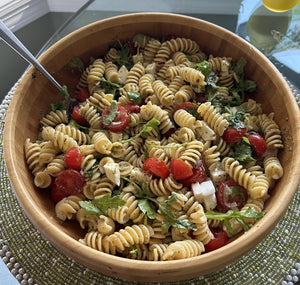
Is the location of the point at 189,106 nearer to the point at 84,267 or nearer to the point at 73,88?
the point at 73,88

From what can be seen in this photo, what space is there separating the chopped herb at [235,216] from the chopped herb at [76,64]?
113 centimetres

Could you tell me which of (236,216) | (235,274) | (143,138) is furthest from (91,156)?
(235,274)

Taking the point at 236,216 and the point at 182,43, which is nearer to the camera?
the point at 236,216

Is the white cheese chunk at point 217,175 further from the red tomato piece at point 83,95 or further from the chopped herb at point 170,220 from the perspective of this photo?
the red tomato piece at point 83,95

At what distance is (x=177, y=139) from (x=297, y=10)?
166 centimetres

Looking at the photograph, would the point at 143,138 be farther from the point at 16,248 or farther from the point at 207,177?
the point at 16,248

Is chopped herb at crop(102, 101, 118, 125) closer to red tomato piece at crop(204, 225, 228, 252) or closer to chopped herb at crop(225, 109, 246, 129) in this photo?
chopped herb at crop(225, 109, 246, 129)

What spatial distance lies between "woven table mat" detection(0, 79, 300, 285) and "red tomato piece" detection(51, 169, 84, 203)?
0.29 metres

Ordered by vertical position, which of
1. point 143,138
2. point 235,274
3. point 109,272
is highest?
point 143,138

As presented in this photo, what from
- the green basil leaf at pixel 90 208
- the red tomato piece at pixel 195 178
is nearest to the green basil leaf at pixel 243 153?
the red tomato piece at pixel 195 178

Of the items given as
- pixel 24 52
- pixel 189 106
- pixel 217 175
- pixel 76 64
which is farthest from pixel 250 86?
pixel 24 52

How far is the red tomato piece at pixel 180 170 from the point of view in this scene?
164 cm

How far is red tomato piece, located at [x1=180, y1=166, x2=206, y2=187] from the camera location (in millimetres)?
1677

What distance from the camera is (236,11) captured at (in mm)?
2754
